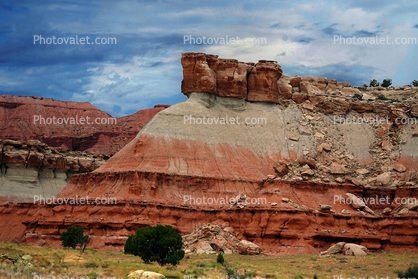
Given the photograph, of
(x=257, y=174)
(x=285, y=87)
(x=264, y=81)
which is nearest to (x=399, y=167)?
(x=257, y=174)

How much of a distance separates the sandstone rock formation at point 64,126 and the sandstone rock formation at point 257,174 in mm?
72166

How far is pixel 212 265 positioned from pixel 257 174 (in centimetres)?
2665

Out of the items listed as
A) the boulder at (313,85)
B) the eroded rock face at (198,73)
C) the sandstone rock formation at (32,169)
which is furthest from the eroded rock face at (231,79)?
the sandstone rock formation at (32,169)

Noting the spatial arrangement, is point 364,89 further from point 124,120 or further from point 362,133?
point 124,120

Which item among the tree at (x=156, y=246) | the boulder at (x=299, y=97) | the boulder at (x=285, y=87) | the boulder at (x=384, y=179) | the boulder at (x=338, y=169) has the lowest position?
the tree at (x=156, y=246)

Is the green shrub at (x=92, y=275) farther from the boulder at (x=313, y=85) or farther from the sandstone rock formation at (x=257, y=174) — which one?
the boulder at (x=313, y=85)

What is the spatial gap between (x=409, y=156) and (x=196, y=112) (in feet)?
93.6

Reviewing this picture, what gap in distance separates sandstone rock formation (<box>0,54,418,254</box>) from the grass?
591 cm

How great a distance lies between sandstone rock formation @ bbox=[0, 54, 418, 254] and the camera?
5188 cm

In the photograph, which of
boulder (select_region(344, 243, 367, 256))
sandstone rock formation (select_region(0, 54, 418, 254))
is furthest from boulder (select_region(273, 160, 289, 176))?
boulder (select_region(344, 243, 367, 256))

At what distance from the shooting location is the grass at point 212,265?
25.6 metres

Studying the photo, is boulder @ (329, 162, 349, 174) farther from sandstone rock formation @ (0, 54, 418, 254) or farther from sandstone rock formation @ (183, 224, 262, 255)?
sandstone rock formation @ (183, 224, 262, 255)

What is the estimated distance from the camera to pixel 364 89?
269 feet

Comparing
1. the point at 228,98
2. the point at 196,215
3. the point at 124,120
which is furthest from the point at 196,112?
the point at 124,120
